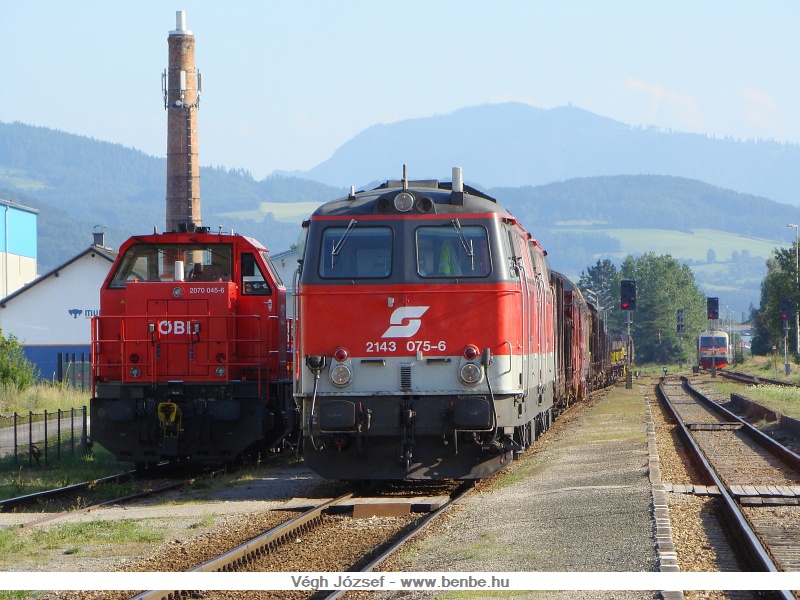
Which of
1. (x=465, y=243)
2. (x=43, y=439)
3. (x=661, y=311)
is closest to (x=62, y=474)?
(x=43, y=439)

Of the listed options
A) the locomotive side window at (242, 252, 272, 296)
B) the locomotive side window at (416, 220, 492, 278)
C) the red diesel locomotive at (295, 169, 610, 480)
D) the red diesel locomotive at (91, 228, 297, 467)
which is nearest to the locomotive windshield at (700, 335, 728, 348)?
the red diesel locomotive at (91, 228, 297, 467)

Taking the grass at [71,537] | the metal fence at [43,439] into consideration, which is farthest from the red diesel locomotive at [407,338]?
the metal fence at [43,439]

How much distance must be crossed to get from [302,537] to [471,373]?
3.04m

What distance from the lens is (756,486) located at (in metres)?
14.7

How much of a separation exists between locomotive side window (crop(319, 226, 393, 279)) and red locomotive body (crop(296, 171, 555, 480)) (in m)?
0.01

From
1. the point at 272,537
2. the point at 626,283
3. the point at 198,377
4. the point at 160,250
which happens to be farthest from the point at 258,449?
the point at 626,283

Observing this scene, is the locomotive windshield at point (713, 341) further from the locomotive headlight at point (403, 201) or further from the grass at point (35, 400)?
the locomotive headlight at point (403, 201)

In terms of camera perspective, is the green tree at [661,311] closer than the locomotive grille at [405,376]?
No

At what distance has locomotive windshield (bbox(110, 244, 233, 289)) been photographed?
17172 millimetres

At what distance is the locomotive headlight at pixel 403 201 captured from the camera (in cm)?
1327

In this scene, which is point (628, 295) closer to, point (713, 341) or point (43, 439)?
point (43, 439)

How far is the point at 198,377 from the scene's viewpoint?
16609 millimetres

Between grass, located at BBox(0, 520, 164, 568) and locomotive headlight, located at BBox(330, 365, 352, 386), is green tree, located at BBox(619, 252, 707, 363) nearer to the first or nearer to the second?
locomotive headlight, located at BBox(330, 365, 352, 386)

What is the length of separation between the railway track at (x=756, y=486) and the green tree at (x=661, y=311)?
113 meters
